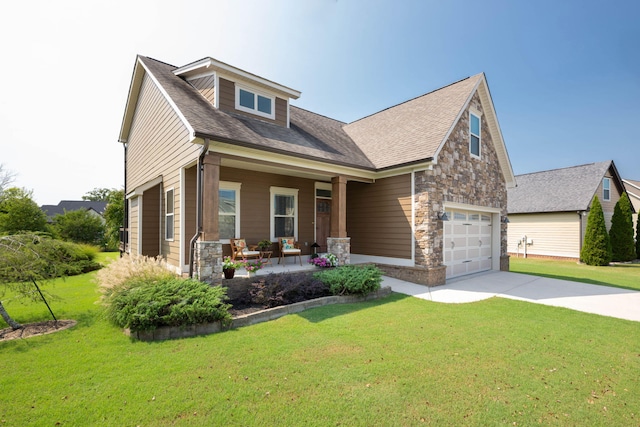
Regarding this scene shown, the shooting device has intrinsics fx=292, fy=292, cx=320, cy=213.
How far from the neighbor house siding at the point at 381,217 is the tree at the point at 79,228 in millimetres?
21037

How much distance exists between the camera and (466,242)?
36.8 feet

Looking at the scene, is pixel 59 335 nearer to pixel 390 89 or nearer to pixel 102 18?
pixel 102 18

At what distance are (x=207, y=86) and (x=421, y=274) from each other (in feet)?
29.2

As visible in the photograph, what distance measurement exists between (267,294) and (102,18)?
25.8ft

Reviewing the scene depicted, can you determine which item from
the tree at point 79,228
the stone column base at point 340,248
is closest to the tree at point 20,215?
the tree at point 79,228

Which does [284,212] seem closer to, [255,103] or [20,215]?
[255,103]

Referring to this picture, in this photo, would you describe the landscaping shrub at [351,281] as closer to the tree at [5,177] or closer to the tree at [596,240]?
the tree at [596,240]

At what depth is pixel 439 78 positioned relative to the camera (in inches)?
624

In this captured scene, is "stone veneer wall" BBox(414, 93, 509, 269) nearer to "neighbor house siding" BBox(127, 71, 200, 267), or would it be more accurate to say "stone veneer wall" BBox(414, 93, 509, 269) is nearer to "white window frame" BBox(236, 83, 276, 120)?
"white window frame" BBox(236, 83, 276, 120)

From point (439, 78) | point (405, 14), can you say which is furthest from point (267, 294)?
point (439, 78)

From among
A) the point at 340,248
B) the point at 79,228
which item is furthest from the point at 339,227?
the point at 79,228

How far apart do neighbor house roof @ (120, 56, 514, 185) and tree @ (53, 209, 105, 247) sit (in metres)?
11.7

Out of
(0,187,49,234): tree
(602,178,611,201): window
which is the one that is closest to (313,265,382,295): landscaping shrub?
(0,187,49,234): tree

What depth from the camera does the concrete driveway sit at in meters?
7.05
